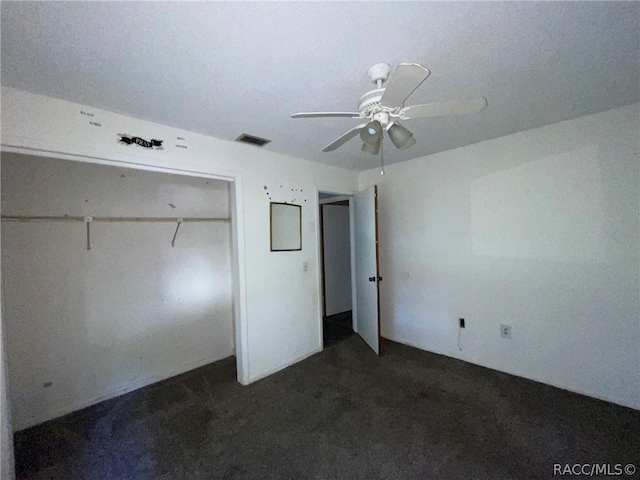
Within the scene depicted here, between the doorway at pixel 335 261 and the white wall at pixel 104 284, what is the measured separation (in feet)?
6.00

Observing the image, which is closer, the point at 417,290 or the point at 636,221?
the point at 636,221

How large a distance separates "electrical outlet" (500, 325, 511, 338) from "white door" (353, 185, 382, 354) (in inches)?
48.0

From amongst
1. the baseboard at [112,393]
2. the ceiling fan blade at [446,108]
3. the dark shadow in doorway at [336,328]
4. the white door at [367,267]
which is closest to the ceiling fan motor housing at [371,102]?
the ceiling fan blade at [446,108]

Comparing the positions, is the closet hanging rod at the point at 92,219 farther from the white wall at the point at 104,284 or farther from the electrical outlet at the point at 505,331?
the electrical outlet at the point at 505,331

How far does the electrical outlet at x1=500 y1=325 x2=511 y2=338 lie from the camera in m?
2.62

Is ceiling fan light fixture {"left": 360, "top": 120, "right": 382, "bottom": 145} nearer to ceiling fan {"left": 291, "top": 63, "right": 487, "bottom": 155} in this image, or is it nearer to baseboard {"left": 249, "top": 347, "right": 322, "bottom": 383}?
ceiling fan {"left": 291, "top": 63, "right": 487, "bottom": 155}

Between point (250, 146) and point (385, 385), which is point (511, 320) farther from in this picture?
point (250, 146)

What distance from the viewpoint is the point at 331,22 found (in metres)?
1.13

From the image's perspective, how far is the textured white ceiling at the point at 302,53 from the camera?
1082 millimetres

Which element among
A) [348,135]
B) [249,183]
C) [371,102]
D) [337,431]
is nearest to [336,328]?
[337,431]

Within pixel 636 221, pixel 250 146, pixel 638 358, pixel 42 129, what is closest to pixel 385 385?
pixel 638 358

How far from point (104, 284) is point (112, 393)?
100 centimetres

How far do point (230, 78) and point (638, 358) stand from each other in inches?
137

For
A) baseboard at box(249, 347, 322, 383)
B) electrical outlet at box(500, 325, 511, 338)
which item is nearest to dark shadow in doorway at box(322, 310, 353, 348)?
baseboard at box(249, 347, 322, 383)
